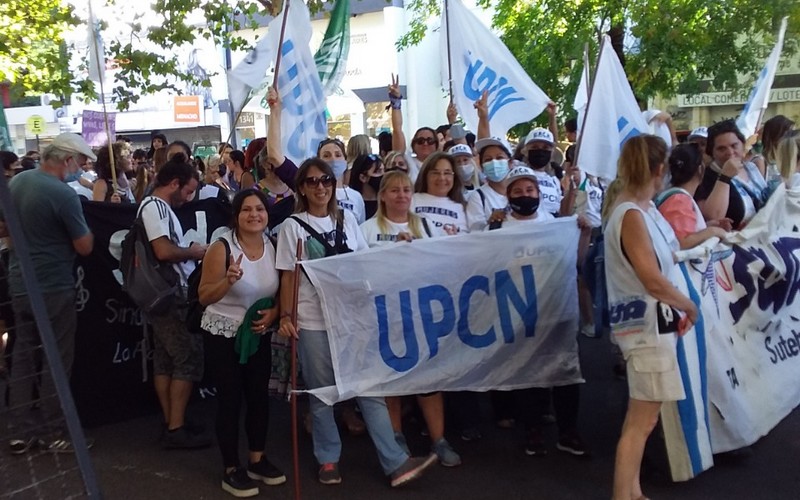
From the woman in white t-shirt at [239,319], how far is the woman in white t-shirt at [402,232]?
704 millimetres

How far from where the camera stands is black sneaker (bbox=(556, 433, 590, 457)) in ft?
16.5

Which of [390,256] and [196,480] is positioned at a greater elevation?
[390,256]

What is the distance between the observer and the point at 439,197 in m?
5.48

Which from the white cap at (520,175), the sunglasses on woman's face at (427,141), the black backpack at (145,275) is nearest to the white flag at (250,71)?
the sunglasses on woman's face at (427,141)

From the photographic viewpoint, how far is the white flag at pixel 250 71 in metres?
6.59

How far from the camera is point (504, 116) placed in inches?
301

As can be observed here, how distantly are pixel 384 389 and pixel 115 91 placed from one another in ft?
39.6

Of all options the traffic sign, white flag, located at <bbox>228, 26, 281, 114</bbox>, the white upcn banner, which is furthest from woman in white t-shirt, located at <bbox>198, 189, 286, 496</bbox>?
the traffic sign

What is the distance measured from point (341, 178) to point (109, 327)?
2028mm

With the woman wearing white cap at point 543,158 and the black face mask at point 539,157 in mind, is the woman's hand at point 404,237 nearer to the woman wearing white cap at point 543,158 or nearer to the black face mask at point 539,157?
the woman wearing white cap at point 543,158

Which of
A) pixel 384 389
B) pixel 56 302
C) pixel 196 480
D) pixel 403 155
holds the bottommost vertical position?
pixel 196 480

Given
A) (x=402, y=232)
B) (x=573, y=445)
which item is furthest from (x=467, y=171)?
(x=573, y=445)

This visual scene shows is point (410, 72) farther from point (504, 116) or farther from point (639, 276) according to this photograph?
point (639, 276)

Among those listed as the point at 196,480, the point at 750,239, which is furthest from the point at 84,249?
the point at 750,239
